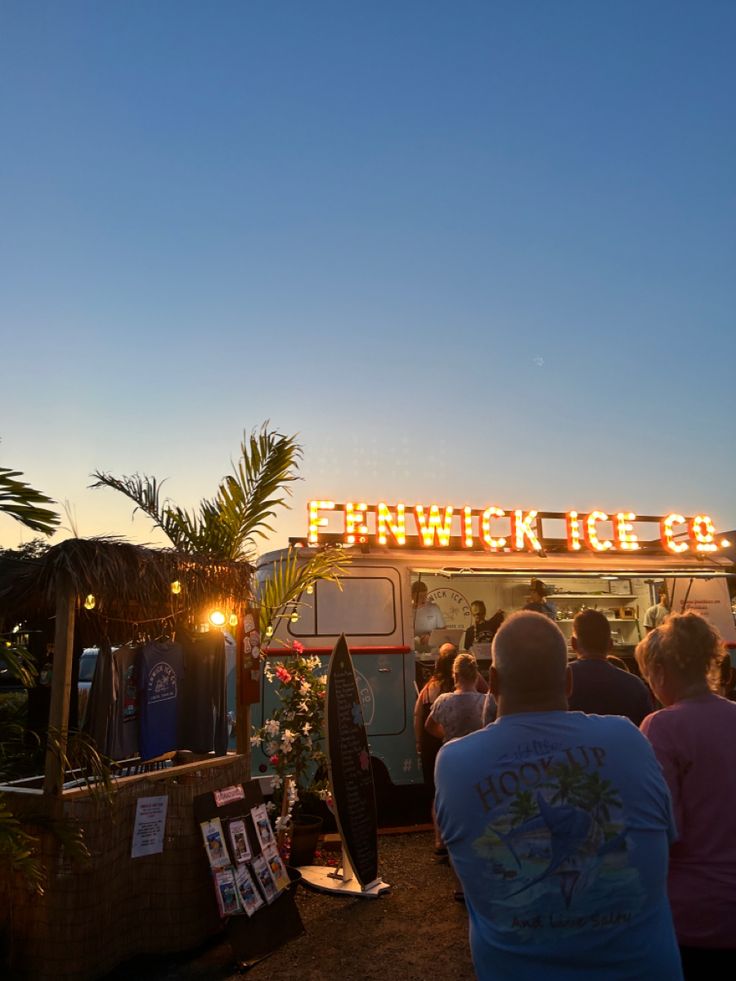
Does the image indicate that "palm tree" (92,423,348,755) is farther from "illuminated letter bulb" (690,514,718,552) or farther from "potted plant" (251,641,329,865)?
"illuminated letter bulb" (690,514,718,552)

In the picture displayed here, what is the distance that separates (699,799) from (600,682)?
175 centimetres

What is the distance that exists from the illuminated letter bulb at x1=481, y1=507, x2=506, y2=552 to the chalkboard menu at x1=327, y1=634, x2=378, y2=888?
373cm

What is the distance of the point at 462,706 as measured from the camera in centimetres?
635

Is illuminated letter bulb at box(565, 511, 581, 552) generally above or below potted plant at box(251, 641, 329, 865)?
above

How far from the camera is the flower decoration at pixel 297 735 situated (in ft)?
23.6

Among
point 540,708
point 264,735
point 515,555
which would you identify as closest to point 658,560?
point 515,555

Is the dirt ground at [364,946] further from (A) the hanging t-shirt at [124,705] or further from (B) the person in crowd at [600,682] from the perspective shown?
(B) the person in crowd at [600,682]

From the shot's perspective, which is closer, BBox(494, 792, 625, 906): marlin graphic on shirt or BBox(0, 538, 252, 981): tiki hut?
BBox(494, 792, 625, 906): marlin graphic on shirt

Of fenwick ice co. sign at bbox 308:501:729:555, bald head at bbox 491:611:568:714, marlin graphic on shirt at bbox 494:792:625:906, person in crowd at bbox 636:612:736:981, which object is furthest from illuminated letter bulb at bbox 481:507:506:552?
marlin graphic on shirt at bbox 494:792:625:906

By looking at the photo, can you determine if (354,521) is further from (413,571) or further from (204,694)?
(204,694)

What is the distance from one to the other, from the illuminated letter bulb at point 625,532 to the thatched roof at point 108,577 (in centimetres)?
674

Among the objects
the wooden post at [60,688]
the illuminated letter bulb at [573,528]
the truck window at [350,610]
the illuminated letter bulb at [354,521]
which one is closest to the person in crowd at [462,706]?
the truck window at [350,610]

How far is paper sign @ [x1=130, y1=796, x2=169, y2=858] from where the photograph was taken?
505 cm

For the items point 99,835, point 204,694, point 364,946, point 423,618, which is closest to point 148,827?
point 99,835
